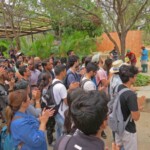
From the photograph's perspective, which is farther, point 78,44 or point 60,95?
point 78,44

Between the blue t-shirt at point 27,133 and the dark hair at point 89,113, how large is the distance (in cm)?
101

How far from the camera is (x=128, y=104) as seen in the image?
327 cm

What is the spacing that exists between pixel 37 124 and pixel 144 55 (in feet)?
39.9

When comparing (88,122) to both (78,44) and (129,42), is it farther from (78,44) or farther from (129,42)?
(129,42)

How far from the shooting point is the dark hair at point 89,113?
1819mm

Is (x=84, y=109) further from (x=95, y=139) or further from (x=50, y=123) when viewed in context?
(x=50, y=123)

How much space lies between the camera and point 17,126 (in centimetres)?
277

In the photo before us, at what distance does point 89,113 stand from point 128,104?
1.55 meters

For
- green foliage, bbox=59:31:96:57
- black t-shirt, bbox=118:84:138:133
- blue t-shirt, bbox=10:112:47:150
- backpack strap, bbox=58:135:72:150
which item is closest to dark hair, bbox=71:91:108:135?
backpack strap, bbox=58:135:72:150

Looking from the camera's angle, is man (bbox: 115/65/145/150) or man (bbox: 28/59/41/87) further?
man (bbox: 28/59/41/87)

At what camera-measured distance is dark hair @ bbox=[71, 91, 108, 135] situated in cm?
182

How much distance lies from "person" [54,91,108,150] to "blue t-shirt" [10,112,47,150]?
0.95 metres

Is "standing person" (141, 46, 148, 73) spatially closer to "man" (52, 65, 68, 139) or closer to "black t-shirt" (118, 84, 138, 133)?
"man" (52, 65, 68, 139)

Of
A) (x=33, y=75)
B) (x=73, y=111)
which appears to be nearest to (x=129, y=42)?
(x=33, y=75)
